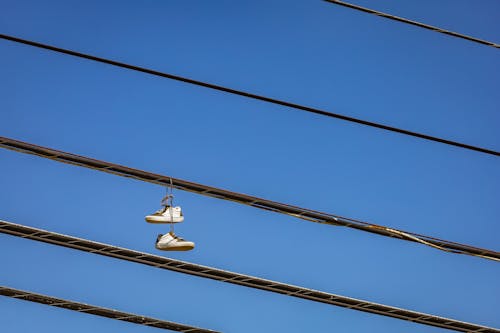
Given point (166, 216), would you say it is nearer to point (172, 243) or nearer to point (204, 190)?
point (172, 243)

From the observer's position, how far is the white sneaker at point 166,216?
11656 mm

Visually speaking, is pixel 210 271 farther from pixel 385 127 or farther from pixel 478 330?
pixel 478 330

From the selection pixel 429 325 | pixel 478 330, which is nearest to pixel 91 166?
pixel 429 325

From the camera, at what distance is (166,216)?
11.7 m

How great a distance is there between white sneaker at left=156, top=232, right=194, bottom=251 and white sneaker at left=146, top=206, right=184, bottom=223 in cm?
21

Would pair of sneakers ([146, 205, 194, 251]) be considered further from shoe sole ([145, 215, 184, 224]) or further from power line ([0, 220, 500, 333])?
power line ([0, 220, 500, 333])

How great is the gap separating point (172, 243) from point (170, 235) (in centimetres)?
20

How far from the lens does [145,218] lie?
38.4 feet

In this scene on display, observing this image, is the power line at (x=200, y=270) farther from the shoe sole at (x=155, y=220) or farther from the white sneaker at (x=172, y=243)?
the shoe sole at (x=155, y=220)

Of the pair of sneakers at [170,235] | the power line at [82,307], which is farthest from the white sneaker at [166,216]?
the power line at [82,307]

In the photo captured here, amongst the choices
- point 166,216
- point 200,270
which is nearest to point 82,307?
point 200,270

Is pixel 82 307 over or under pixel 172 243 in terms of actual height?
under

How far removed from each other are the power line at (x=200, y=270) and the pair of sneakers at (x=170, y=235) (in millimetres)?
1844

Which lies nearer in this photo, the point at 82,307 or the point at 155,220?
the point at 82,307
